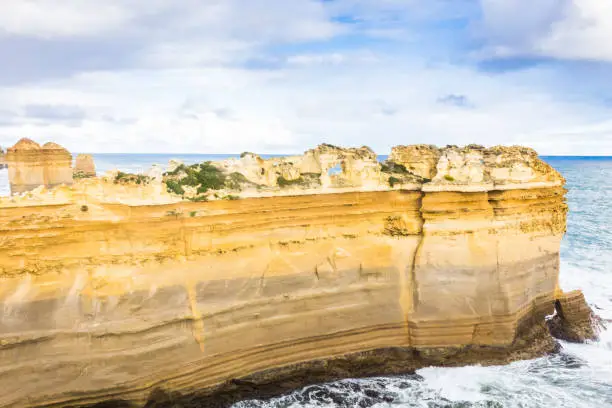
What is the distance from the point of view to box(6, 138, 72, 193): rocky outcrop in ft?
39.4

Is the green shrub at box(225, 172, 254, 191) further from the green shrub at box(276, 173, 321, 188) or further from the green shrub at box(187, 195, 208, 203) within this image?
the green shrub at box(276, 173, 321, 188)

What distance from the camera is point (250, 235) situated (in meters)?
10.8

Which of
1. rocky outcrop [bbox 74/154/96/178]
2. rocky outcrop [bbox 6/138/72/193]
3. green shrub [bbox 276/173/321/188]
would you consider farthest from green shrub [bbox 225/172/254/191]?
rocky outcrop [bbox 74/154/96/178]

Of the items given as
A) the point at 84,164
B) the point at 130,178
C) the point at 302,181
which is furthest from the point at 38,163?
the point at 302,181

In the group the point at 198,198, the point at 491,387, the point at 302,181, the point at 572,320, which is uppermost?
the point at 302,181

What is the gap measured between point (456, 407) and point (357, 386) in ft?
7.46

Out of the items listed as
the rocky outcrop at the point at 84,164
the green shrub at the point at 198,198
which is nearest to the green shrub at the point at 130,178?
the green shrub at the point at 198,198

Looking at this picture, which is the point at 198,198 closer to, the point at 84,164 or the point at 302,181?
the point at 302,181

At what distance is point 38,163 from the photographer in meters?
12.1

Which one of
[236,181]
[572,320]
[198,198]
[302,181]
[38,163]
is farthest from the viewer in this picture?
[572,320]

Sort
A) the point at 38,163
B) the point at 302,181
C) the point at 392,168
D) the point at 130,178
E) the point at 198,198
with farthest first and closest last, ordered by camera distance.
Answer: the point at 392,168 → the point at 38,163 → the point at 302,181 → the point at 198,198 → the point at 130,178

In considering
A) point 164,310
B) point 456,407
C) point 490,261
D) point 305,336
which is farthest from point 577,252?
point 164,310

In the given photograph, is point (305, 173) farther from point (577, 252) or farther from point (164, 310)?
point (577, 252)

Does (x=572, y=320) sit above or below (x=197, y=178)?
below
